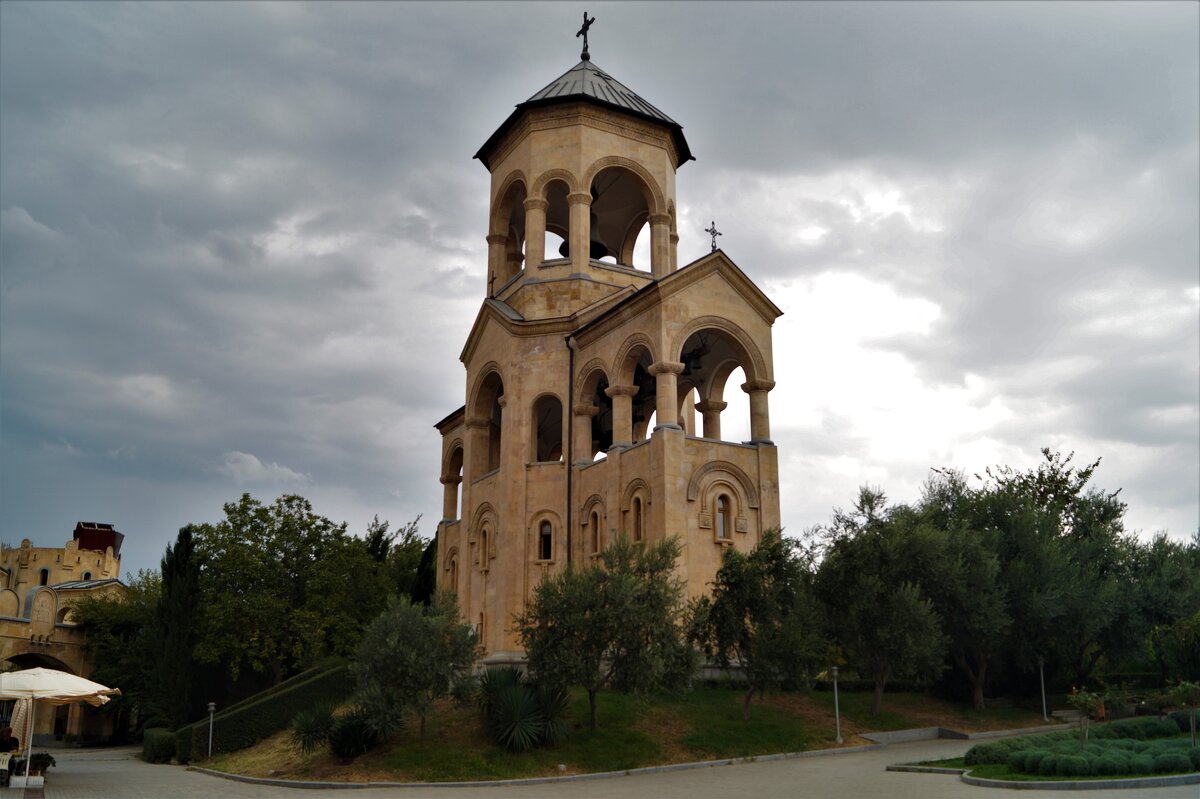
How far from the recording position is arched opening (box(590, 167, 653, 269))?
118 feet

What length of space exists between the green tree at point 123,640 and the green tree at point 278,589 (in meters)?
3.61

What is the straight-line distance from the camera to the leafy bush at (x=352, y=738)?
22.0 meters

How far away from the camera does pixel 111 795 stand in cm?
1959

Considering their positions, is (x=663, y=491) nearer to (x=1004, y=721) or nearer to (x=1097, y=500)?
(x=1004, y=721)

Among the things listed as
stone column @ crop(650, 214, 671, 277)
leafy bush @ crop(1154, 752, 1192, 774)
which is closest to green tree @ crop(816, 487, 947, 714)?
leafy bush @ crop(1154, 752, 1192, 774)

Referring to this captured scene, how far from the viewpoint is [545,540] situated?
3203 cm

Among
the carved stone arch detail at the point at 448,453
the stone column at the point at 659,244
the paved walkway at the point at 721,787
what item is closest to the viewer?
the paved walkway at the point at 721,787

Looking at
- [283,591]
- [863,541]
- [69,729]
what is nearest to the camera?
[863,541]

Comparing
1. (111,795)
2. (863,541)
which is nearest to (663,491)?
(863,541)

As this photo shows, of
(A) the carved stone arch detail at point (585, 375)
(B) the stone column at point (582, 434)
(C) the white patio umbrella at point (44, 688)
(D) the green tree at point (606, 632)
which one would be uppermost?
(A) the carved stone arch detail at point (585, 375)

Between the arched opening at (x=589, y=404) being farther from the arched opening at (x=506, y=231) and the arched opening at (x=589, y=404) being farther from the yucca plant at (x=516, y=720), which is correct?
the yucca plant at (x=516, y=720)

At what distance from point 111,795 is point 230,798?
2.88 metres

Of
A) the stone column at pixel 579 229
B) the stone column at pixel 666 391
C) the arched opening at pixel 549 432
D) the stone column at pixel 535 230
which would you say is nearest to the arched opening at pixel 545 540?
the arched opening at pixel 549 432

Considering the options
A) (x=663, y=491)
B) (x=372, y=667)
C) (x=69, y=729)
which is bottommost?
(x=69, y=729)
